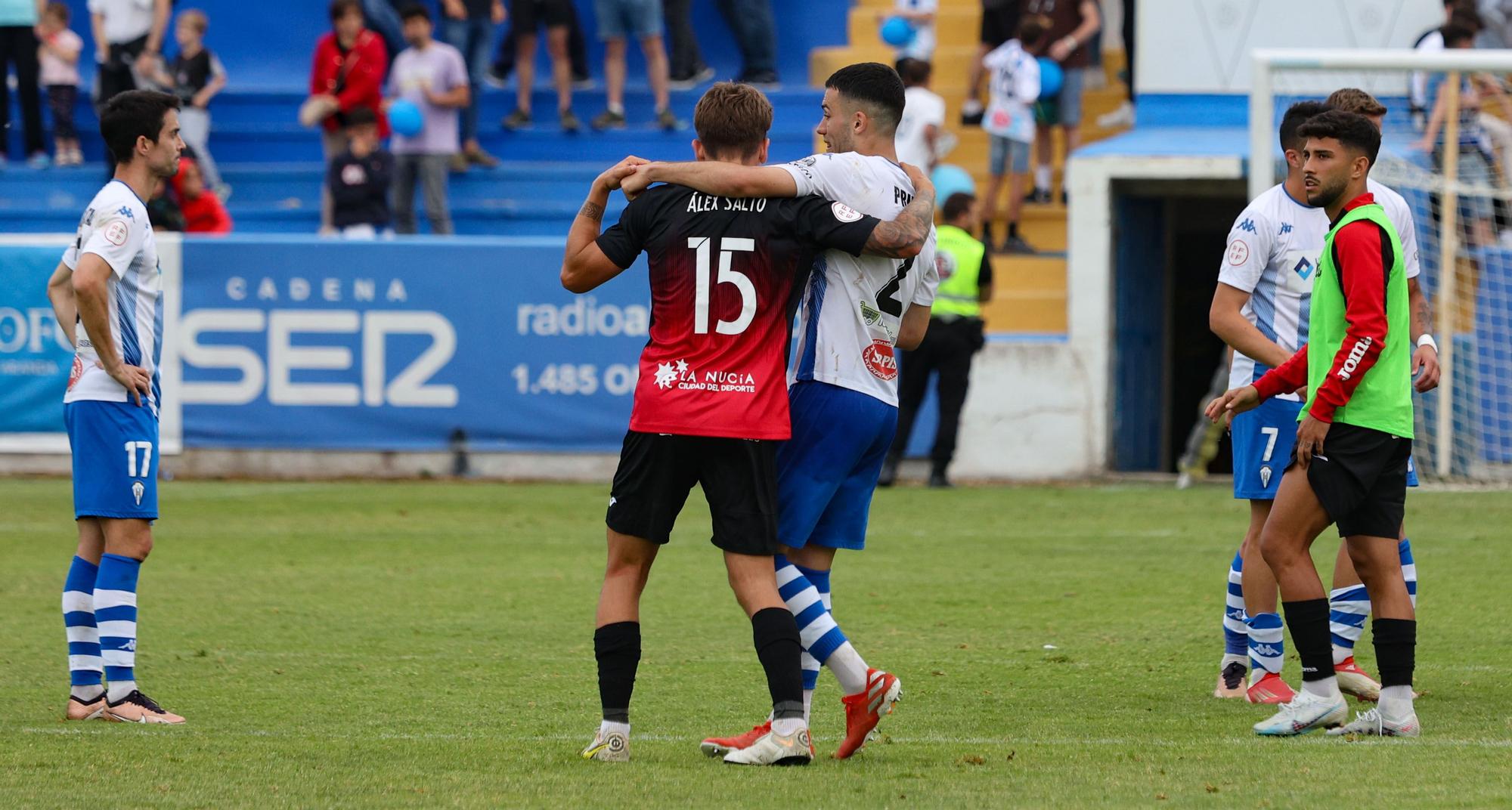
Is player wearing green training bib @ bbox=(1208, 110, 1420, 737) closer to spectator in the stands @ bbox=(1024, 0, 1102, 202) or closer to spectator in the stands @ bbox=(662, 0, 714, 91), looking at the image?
spectator in the stands @ bbox=(1024, 0, 1102, 202)

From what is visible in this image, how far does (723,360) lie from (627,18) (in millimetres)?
15083

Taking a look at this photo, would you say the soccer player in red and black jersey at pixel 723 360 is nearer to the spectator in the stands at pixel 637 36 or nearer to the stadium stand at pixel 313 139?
the stadium stand at pixel 313 139

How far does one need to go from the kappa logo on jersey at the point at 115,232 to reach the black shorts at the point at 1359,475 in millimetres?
3669

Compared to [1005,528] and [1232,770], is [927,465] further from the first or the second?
[1232,770]

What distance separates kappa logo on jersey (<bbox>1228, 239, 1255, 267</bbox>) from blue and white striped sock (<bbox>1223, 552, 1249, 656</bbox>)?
103 centimetres

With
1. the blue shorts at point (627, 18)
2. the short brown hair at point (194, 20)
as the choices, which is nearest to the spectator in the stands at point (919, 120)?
the blue shorts at point (627, 18)

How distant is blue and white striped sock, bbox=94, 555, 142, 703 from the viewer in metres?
6.26

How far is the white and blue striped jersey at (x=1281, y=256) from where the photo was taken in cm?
642

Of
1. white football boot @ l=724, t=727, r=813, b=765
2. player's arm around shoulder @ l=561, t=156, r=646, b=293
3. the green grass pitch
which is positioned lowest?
the green grass pitch

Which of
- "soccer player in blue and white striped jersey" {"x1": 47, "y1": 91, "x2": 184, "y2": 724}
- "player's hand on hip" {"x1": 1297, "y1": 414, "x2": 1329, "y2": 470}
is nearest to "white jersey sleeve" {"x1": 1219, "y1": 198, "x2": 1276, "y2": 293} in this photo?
"player's hand on hip" {"x1": 1297, "y1": 414, "x2": 1329, "y2": 470}

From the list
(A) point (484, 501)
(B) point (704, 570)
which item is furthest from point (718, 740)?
(A) point (484, 501)

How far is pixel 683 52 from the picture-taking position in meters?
20.7

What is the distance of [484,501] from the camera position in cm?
1391

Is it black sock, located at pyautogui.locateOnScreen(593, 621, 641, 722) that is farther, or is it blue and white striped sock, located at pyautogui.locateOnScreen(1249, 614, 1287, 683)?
blue and white striped sock, located at pyautogui.locateOnScreen(1249, 614, 1287, 683)
